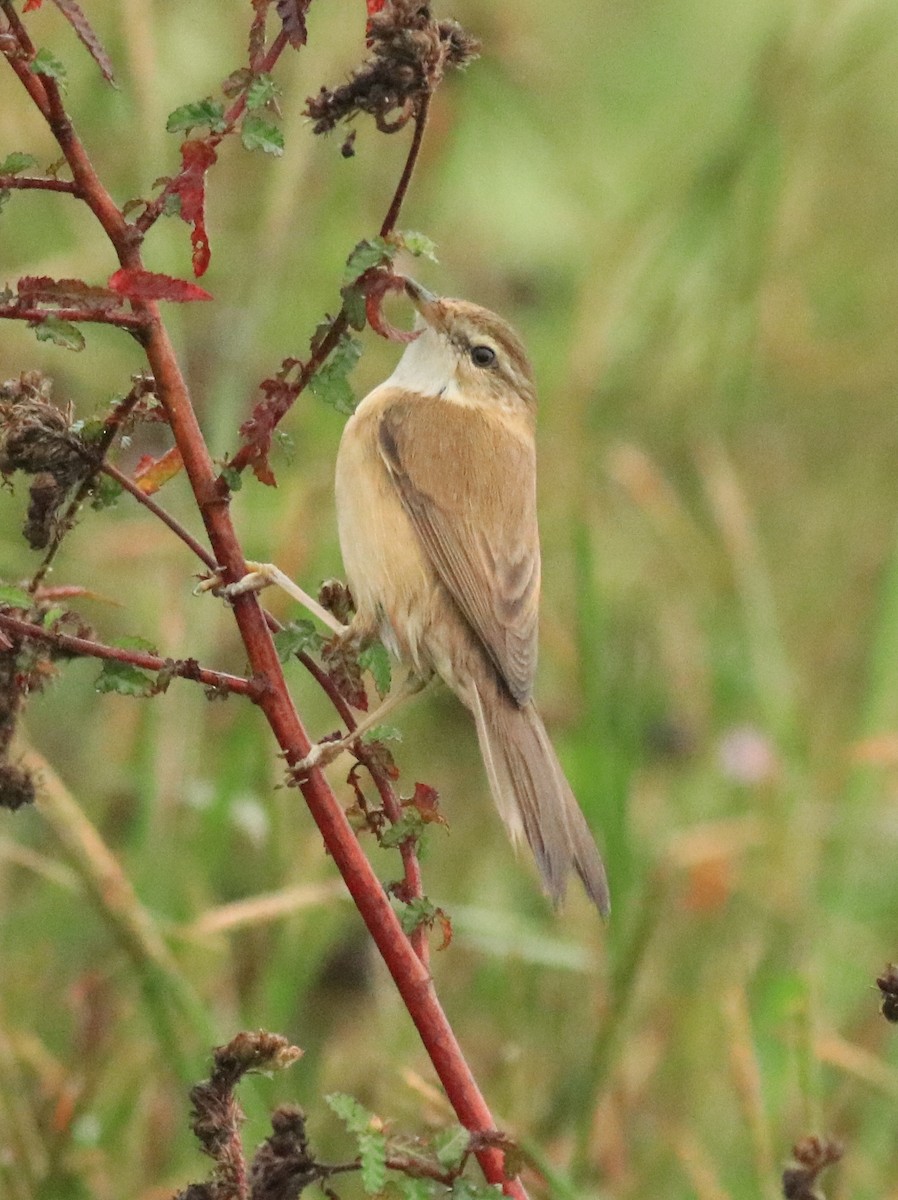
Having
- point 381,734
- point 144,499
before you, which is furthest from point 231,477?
point 381,734

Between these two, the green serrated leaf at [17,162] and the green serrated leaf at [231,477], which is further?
the green serrated leaf at [231,477]

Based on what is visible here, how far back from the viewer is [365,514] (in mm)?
3078

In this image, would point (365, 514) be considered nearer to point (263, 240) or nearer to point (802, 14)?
point (263, 240)

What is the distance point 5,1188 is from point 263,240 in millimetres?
2442

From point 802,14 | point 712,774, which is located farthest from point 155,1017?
point 802,14

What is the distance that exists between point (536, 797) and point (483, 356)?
1427mm

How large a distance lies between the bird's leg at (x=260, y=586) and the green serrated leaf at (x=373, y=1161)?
0.51m

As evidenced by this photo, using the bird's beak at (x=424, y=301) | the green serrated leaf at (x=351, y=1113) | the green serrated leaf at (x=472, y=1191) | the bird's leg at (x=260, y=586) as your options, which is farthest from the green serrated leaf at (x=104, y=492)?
the bird's beak at (x=424, y=301)

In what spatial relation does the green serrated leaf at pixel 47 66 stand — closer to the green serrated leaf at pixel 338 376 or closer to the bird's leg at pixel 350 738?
the green serrated leaf at pixel 338 376

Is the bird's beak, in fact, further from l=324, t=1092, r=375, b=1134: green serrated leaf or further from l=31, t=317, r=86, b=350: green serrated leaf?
l=324, t=1092, r=375, b=1134: green serrated leaf

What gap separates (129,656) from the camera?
175 centimetres

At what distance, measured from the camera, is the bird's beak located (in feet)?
10.4

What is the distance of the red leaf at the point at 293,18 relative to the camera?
168 cm

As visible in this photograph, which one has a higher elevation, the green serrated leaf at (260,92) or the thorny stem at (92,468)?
the green serrated leaf at (260,92)
